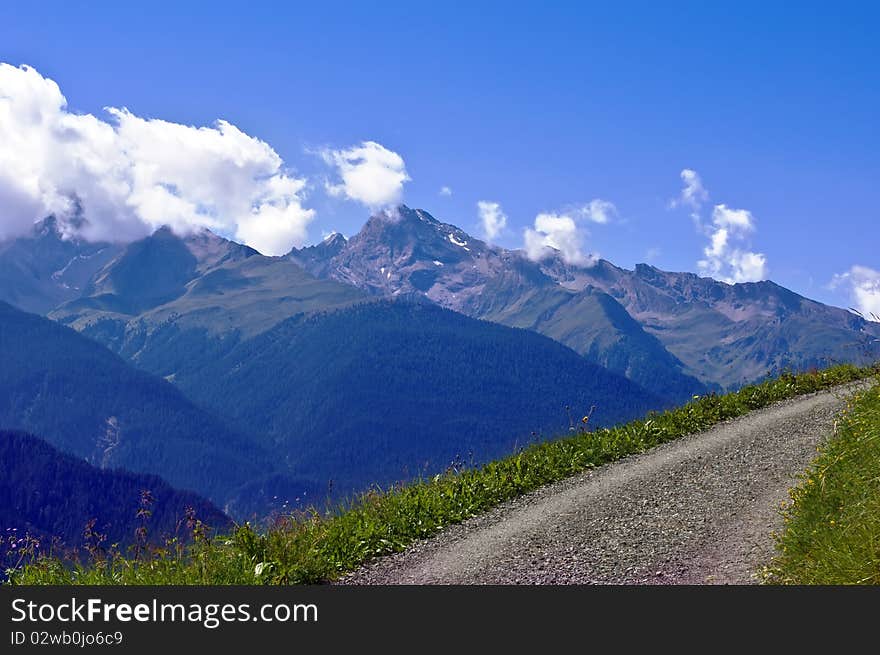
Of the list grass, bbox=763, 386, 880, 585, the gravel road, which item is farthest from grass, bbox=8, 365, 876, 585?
grass, bbox=763, 386, 880, 585

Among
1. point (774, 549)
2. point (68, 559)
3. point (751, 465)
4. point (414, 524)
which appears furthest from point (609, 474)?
point (68, 559)

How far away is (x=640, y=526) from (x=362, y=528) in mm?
4492

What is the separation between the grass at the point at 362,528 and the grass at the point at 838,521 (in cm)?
570

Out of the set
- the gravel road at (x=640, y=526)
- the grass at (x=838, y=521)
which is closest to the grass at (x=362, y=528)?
the gravel road at (x=640, y=526)

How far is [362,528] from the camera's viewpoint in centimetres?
1420

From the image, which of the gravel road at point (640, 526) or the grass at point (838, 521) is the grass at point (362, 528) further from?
the grass at point (838, 521)

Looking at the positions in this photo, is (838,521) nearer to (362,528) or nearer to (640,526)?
(640,526)

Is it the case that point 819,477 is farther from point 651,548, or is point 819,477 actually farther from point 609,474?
point 609,474

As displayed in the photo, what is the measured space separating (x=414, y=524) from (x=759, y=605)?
7424mm

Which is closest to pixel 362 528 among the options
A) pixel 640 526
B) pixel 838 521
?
pixel 640 526

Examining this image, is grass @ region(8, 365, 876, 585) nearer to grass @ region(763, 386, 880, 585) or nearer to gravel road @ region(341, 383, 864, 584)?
gravel road @ region(341, 383, 864, 584)

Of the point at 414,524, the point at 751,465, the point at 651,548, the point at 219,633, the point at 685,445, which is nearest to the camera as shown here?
the point at 219,633

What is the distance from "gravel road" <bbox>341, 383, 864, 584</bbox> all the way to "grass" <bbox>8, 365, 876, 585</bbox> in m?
0.47

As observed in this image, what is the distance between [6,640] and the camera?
832 centimetres
